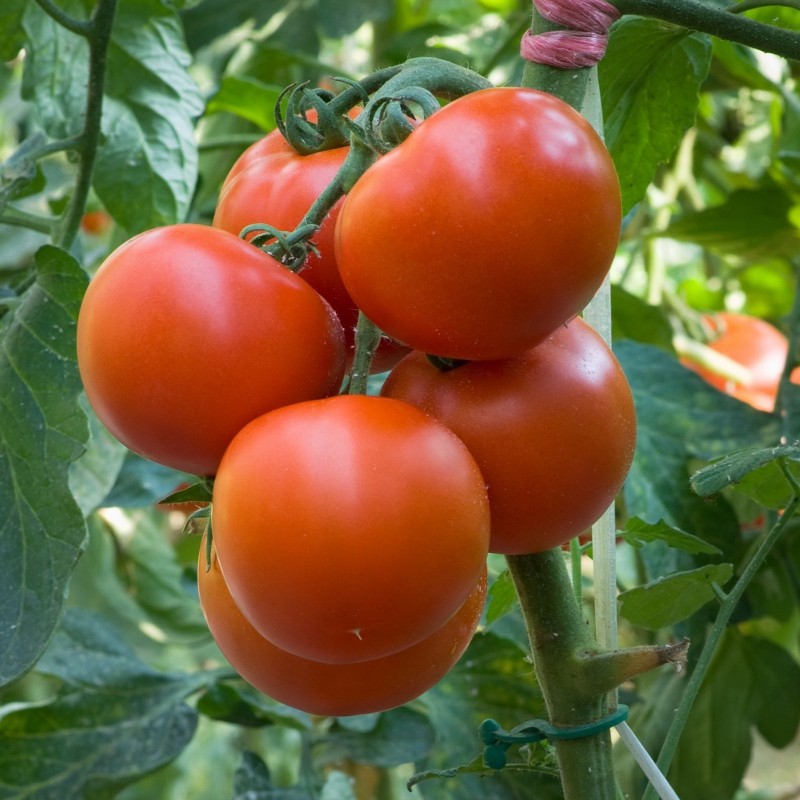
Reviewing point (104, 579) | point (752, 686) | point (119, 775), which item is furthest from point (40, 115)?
point (752, 686)

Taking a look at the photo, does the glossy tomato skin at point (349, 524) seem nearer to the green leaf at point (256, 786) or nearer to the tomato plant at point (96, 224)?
the green leaf at point (256, 786)

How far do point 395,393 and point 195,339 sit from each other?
Answer: 3.4 inches

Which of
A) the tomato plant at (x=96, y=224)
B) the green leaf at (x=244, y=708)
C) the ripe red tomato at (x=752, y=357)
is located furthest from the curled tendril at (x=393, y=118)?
the tomato plant at (x=96, y=224)

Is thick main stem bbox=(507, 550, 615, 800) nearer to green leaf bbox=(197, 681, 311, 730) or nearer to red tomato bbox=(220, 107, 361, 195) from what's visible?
red tomato bbox=(220, 107, 361, 195)

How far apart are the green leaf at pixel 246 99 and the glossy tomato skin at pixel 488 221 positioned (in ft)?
2.00

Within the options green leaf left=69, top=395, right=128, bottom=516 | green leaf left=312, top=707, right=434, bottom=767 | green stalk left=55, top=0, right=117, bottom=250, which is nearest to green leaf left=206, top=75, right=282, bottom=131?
green stalk left=55, top=0, right=117, bottom=250

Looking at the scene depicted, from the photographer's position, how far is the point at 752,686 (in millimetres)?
869

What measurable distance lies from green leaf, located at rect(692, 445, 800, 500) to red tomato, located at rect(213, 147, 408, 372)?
151 millimetres

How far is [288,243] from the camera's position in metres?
0.41

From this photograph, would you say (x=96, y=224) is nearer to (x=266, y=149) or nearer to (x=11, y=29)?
(x=11, y=29)

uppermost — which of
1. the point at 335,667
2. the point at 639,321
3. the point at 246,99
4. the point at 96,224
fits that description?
the point at 335,667

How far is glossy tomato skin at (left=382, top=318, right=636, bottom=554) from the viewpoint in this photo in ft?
1.29

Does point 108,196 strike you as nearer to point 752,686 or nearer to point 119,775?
point 119,775

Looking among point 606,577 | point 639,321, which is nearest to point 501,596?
point 606,577
